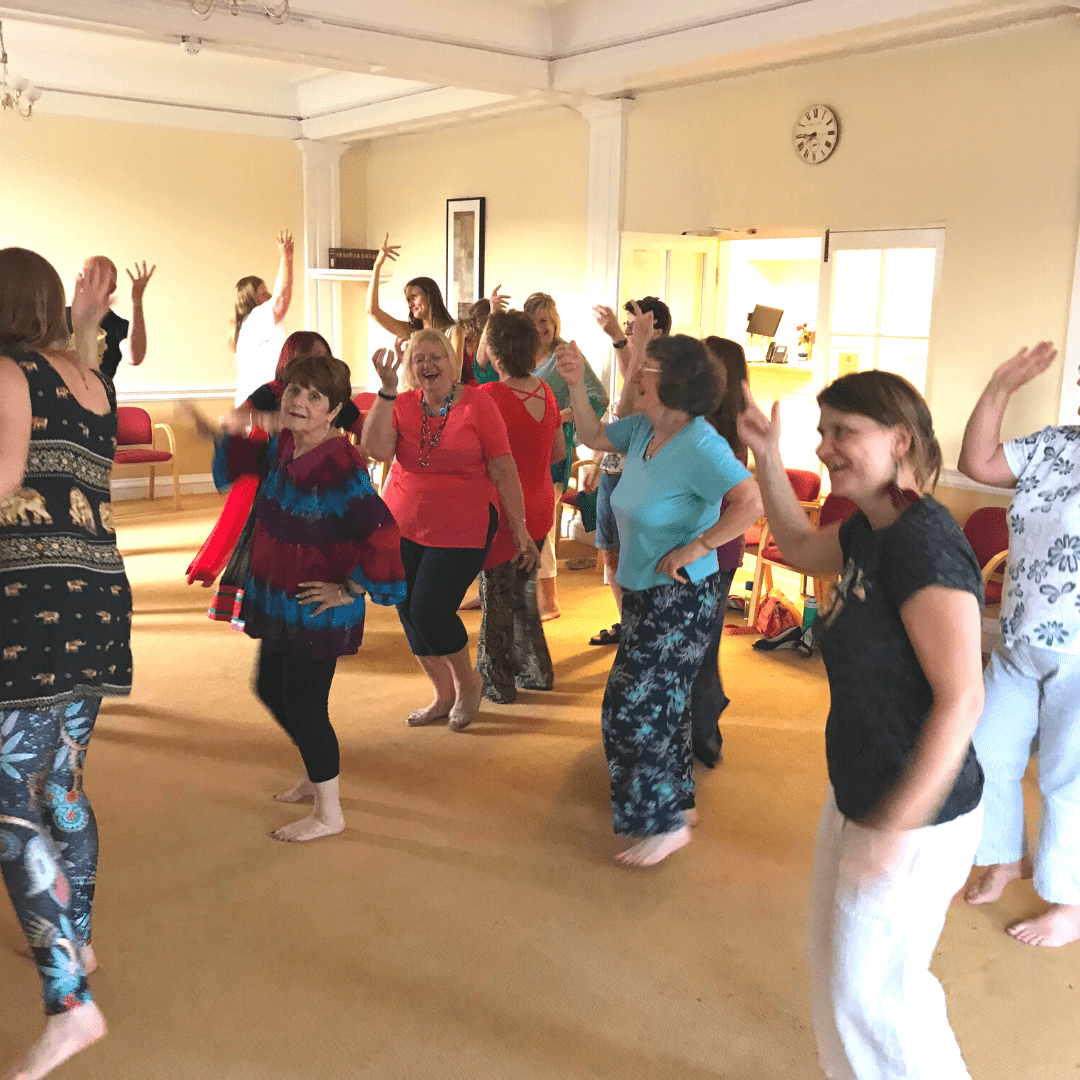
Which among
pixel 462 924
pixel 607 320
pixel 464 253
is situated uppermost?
pixel 464 253

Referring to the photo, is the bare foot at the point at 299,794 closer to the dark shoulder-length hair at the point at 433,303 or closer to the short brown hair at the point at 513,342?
the short brown hair at the point at 513,342

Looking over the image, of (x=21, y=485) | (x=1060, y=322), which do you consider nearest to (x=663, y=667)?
(x=21, y=485)

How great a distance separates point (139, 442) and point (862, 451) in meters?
7.39

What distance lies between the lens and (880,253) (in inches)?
230

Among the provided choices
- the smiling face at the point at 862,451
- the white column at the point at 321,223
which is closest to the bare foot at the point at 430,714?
the smiling face at the point at 862,451

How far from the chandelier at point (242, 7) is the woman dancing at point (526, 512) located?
6.14ft

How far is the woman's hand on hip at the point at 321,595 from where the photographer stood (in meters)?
2.89

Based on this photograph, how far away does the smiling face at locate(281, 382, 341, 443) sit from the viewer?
115 inches

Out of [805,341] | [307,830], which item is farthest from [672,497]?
[805,341]

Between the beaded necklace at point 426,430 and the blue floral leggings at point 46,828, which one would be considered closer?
Result: the blue floral leggings at point 46,828

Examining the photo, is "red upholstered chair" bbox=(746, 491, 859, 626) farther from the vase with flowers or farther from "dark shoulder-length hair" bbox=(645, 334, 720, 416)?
the vase with flowers

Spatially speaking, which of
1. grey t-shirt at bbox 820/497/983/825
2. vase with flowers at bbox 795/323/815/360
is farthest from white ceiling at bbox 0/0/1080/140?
grey t-shirt at bbox 820/497/983/825

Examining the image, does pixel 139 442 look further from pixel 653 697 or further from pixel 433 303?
pixel 653 697

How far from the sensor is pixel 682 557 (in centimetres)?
294
